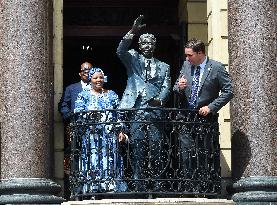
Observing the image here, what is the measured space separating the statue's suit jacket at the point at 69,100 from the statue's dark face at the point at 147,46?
121cm

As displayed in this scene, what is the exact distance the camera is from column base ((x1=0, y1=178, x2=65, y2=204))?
11461 millimetres

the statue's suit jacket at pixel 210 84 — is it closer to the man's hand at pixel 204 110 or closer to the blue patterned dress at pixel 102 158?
the man's hand at pixel 204 110

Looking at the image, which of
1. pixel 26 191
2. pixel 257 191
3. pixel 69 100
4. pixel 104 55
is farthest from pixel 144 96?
pixel 104 55

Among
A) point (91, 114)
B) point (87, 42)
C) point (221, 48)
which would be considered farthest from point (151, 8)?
point (91, 114)

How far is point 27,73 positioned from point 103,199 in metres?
1.83

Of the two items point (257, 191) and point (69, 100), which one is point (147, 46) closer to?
point (69, 100)

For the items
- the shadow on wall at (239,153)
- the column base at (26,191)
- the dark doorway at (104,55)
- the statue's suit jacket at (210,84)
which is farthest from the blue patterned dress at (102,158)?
the dark doorway at (104,55)

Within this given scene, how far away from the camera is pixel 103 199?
39.1 feet

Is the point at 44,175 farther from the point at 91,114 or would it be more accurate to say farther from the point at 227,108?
the point at 227,108

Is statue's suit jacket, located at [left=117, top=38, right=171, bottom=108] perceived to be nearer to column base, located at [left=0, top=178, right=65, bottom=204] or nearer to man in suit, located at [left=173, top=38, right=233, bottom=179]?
man in suit, located at [left=173, top=38, right=233, bottom=179]

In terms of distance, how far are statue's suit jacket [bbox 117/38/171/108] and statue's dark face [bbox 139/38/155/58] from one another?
0.09m

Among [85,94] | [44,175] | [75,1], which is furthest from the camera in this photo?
[75,1]

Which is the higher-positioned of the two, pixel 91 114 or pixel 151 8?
pixel 151 8

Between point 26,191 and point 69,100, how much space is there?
189 centimetres
